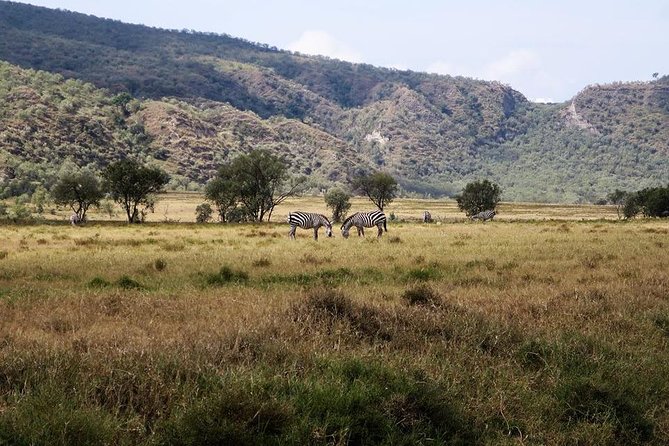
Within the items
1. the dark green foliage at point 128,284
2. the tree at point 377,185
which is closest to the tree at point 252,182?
the tree at point 377,185

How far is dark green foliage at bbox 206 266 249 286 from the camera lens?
47.7 feet

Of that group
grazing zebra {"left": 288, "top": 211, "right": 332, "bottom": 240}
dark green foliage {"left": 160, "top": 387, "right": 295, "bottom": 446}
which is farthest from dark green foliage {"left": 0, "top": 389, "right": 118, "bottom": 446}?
grazing zebra {"left": 288, "top": 211, "right": 332, "bottom": 240}

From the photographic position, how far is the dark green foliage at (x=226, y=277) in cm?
1453

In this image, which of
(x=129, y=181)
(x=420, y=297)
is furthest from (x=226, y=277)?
(x=129, y=181)

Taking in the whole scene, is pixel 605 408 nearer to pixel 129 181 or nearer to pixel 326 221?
pixel 326 221

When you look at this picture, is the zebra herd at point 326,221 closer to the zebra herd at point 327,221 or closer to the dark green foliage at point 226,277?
the zebra herd at point 327,221

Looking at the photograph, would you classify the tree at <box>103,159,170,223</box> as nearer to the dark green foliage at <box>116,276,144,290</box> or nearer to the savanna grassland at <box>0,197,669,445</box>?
the dark green foliage at <box>116,276,144,290</box>

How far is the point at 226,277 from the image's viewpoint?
15172mm

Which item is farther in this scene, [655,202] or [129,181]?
[655,202]

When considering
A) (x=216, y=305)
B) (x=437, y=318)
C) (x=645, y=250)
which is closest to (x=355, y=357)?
(x=437, y=318)

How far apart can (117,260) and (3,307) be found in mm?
A: 9746

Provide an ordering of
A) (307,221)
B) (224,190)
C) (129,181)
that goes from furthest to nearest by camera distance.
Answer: (224,190) < (129,181) < (307,221)

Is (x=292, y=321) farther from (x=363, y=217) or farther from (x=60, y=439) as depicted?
(x=363, y=217)

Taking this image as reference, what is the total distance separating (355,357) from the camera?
6.76m
